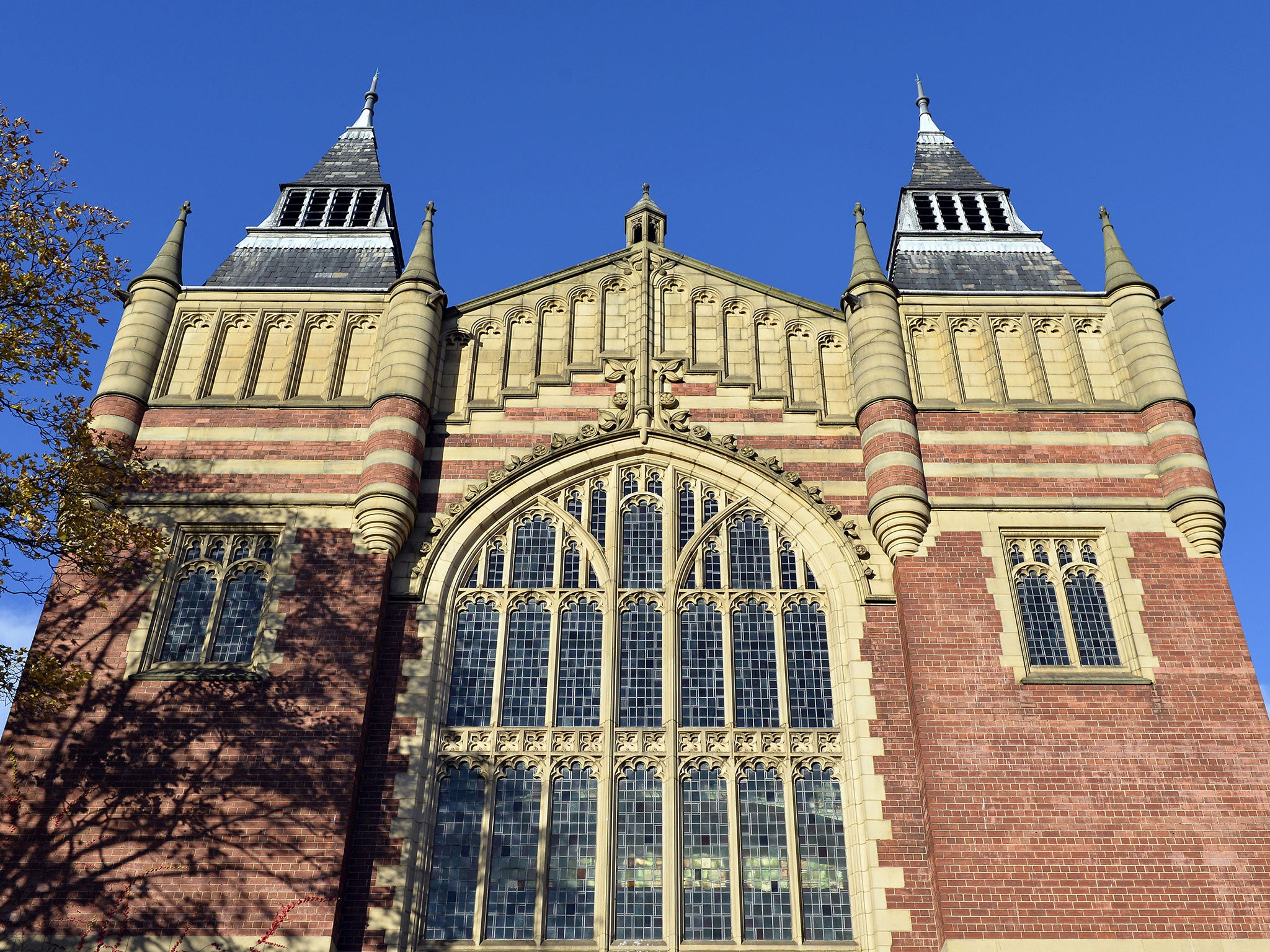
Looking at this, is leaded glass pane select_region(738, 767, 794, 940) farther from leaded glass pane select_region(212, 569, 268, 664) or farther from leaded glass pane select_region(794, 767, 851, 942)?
leaded glass pane select_region(212, 569, 268, 664)

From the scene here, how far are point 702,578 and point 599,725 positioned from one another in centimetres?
309

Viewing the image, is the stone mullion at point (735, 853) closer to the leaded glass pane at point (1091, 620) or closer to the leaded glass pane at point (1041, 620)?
the leaded glass pane at point (1041, 620)

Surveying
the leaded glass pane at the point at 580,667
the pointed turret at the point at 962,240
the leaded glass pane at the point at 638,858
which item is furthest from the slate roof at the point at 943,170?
the leaded glass pane at the point at 638,858

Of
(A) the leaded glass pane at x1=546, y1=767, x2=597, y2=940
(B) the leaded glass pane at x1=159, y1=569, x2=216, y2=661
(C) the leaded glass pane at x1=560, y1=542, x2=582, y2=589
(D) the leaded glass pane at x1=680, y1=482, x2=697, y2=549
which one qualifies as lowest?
(A) the leaded glass pane at x1=546, y1=767, x2=597, y2=940

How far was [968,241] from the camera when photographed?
27.7 meters

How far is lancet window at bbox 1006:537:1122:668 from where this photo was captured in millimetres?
19469

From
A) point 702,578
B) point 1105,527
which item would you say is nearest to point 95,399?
point 702,578

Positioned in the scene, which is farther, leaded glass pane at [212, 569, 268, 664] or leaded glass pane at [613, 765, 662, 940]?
leaded glass pane at [212, 569, 268, 664]

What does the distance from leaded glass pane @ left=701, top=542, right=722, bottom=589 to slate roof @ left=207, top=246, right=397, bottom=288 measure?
29.2 feet

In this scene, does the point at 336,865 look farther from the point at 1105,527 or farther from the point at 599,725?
the point at 1105,527

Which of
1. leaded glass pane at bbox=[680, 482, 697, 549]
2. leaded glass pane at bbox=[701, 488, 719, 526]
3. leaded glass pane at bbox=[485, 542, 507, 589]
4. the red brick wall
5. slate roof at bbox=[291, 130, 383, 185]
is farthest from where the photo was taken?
slate roof at bbox=[291, 130, 383, 185]

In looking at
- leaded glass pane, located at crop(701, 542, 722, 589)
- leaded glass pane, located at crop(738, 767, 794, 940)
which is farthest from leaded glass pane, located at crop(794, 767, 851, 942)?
leaded glass pane, located at crop(701, 542, 722, 589)

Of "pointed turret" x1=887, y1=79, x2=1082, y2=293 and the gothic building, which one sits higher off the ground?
"pointed turret" x1=887, y1=79, x2=1082, y2=293

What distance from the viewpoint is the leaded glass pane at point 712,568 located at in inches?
813
